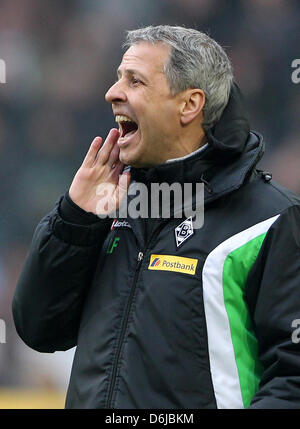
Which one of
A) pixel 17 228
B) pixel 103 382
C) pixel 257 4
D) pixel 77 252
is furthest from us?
pixel 257 4

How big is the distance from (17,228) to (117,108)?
8.73 feet

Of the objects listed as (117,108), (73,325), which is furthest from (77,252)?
(117,108)

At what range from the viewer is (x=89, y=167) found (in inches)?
79.2

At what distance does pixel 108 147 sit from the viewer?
6.68 ft

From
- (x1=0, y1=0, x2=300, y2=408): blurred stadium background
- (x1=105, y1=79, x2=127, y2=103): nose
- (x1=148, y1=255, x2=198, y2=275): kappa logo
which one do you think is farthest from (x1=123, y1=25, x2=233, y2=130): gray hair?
(x1=0, y1=0, x2=300, y2=408): blurred stadium background

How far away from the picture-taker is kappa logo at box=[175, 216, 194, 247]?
182cm

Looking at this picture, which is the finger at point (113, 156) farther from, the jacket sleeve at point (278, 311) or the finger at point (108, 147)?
the jacket sleeve at point (278, 311)

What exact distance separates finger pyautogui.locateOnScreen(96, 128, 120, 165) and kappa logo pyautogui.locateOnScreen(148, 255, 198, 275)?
326 mm

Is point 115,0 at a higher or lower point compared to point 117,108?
higher

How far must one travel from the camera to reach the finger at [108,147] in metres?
2.03

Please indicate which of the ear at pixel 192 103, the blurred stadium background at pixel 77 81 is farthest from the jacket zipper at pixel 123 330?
the blurred stadium background at pixel 77 81

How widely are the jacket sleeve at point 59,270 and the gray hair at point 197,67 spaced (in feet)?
1.23
